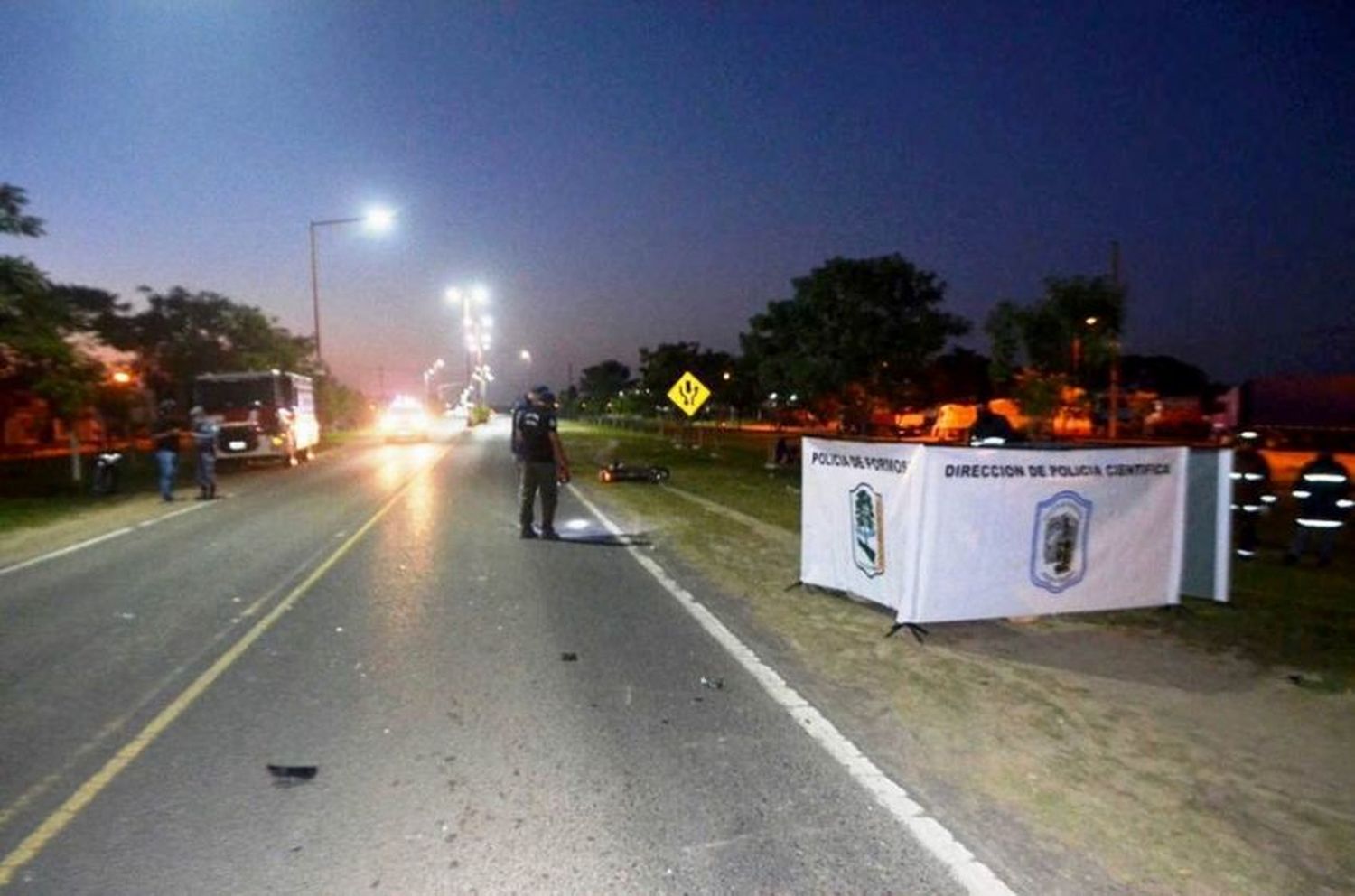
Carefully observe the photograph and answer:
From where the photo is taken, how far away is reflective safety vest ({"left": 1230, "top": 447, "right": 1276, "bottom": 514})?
1308 cm

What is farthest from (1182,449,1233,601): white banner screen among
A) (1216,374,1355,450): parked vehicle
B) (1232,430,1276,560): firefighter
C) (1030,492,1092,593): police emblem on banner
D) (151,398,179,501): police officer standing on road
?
(1216,374,1355,450): parked vehicle

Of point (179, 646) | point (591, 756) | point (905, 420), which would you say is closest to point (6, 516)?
point (179, 646)

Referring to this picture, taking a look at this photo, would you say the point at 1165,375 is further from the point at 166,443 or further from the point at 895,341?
the point at 166,443

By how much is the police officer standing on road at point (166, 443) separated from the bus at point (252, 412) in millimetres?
9283

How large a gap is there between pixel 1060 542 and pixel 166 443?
56.3 ft

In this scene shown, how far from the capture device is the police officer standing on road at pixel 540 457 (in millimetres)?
13562

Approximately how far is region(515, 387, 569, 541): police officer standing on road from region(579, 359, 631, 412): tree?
10990 cm

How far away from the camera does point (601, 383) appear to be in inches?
5458

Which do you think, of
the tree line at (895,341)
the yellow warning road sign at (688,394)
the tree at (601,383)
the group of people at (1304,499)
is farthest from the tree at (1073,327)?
the tree at (601,383)

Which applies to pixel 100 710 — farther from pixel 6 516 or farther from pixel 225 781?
pixel 6 516

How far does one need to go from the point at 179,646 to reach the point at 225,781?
10.6ft

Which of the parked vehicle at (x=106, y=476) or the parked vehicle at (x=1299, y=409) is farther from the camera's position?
the parked vehicle at (x=1299, y=409)

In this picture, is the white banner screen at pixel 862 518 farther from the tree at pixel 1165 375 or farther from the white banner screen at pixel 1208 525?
the tree at pixel 1165 375

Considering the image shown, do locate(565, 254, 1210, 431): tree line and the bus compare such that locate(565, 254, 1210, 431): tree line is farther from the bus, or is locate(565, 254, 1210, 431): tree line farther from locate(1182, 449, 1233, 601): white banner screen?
locate(1182, 449, 1233, 601): white banner screen
